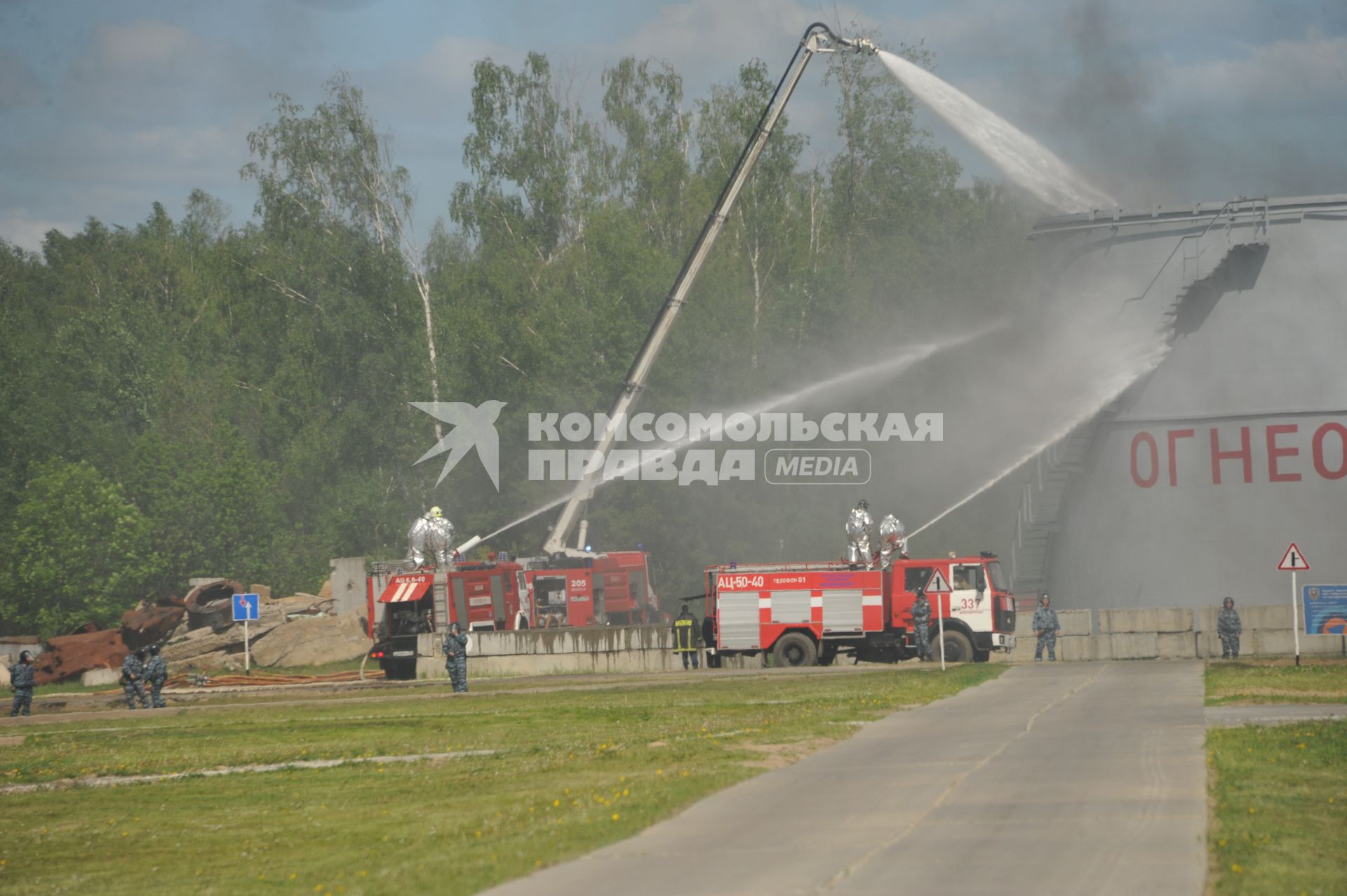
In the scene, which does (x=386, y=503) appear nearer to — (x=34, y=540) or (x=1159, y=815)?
(x=34, y=540)

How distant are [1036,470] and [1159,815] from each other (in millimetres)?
26763

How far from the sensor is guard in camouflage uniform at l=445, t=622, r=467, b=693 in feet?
92.4

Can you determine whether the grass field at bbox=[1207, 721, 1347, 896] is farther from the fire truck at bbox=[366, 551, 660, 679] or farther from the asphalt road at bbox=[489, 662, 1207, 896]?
the fire truck at bbox=[366, 551, 660, 679]

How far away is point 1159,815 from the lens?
35.4 ft

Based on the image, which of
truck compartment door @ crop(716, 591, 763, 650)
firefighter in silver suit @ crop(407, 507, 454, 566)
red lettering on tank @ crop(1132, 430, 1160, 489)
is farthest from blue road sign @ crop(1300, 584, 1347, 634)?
firefighter in silver suit @ crop(407, 507, 454, 566)

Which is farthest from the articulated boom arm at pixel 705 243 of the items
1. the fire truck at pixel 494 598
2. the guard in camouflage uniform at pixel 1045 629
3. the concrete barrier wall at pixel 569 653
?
the guard in camouflage uniform at pixel 1045 629

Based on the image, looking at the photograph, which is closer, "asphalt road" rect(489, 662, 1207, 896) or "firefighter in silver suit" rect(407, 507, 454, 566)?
"asphalt road" rect(489, 662, 1207, 896)

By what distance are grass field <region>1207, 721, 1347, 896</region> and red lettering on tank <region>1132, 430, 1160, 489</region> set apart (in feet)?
59.4

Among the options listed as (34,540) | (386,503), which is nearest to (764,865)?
(34,540)

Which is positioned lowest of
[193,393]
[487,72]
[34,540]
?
[34,540]

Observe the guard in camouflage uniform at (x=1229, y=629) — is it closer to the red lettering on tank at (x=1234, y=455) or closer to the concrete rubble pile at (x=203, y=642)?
the red lettering on tank at (x=1234, y=455)

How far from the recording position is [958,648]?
30.8 metres

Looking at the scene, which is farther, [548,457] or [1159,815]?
[548,457]

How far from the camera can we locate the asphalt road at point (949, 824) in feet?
29.8
